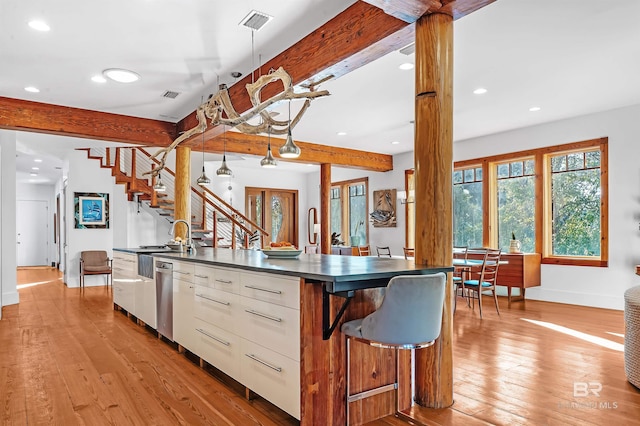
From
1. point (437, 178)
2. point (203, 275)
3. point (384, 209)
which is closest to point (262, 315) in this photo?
point (203, 275)

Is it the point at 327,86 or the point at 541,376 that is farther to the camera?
the point at 327,86

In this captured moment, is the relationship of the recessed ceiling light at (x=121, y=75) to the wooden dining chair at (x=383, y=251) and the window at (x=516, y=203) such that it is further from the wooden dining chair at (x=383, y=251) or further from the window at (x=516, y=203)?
the window at (x=516, y=203)

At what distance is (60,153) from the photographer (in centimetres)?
857

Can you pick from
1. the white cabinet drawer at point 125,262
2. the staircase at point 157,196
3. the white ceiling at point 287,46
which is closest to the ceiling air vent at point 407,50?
the white ceiling at point 287,46

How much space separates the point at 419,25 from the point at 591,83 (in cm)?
328

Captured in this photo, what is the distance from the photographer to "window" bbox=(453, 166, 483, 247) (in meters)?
7.88

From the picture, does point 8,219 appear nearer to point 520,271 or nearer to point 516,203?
point 520,271

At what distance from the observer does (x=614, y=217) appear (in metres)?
5.96

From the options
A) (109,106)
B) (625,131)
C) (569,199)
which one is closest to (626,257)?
(569,199)

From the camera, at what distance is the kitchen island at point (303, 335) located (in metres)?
2.24

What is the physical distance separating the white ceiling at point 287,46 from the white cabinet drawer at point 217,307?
86.6 inches

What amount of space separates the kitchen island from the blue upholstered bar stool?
0.56 feet

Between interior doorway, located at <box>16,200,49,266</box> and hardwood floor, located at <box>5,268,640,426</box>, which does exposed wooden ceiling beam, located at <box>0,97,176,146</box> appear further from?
interior doorway, located at <box>16,200,49,266</box>

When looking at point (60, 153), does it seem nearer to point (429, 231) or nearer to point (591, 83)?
point (429, 231)
